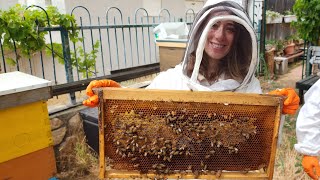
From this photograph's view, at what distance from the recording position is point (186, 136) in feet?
4.84

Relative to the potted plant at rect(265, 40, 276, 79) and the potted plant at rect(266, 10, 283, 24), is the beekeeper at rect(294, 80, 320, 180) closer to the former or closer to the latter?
the potted plant at rect(265, 40, 276, 79)

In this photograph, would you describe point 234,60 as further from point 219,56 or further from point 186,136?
point 186,136

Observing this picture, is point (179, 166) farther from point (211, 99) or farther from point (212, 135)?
point (211, 99)

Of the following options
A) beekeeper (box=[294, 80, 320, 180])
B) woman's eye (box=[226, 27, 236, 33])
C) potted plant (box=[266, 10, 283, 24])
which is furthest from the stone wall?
potted plant (box=[266, 10, 283, 24])

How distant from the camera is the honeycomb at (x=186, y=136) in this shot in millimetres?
1463

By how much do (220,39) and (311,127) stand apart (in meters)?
0.87

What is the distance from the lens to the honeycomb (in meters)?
1.46

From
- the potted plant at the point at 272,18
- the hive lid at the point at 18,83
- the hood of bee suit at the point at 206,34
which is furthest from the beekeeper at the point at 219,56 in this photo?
the potted plant at the point at 272,18

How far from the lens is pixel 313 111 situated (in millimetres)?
1865

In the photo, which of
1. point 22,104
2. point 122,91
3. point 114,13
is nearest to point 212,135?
point 122,91

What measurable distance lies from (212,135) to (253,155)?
252 mm

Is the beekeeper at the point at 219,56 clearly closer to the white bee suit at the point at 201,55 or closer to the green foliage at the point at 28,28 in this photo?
the white bee suit at the point at 201,55

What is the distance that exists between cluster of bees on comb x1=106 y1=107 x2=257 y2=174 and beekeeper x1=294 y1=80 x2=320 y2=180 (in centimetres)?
64

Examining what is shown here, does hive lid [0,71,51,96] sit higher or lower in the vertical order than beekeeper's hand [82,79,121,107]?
lower
